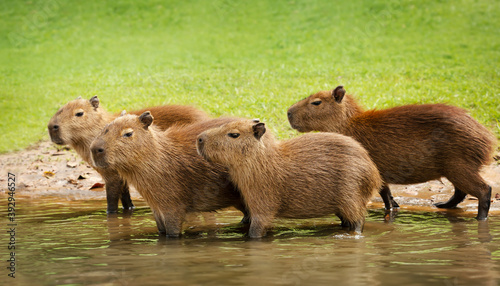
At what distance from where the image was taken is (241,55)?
18.9m

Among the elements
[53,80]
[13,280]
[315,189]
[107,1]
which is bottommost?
[13,280]

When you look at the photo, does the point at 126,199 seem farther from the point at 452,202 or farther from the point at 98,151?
the point at 452,202

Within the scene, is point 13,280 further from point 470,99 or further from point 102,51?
point 102,51

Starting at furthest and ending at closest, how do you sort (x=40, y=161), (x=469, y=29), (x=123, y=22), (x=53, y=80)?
(x=123, y=22) → (x=469, y=29) → (x=53, y=80) → (x=40, y=161)

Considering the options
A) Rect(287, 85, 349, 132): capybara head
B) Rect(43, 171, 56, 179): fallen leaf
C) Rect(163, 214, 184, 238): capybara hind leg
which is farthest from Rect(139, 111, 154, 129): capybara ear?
Rect(43, 171, 56, 179): fallen leaf

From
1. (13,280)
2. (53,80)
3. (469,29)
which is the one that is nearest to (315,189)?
(13,280)

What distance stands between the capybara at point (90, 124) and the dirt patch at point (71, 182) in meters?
1.15

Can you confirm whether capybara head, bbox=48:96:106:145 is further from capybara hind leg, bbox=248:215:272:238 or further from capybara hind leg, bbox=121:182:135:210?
capybara hind leg, bbox=248:215:272:238

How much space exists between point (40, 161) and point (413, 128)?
19.5 ft

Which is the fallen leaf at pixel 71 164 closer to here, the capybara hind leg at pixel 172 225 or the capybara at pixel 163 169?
the capybara at pixel 163 169

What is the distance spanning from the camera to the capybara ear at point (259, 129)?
5602 millimetres

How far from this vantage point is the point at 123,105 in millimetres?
12125

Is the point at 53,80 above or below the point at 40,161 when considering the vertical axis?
above

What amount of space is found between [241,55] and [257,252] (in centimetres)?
1436
